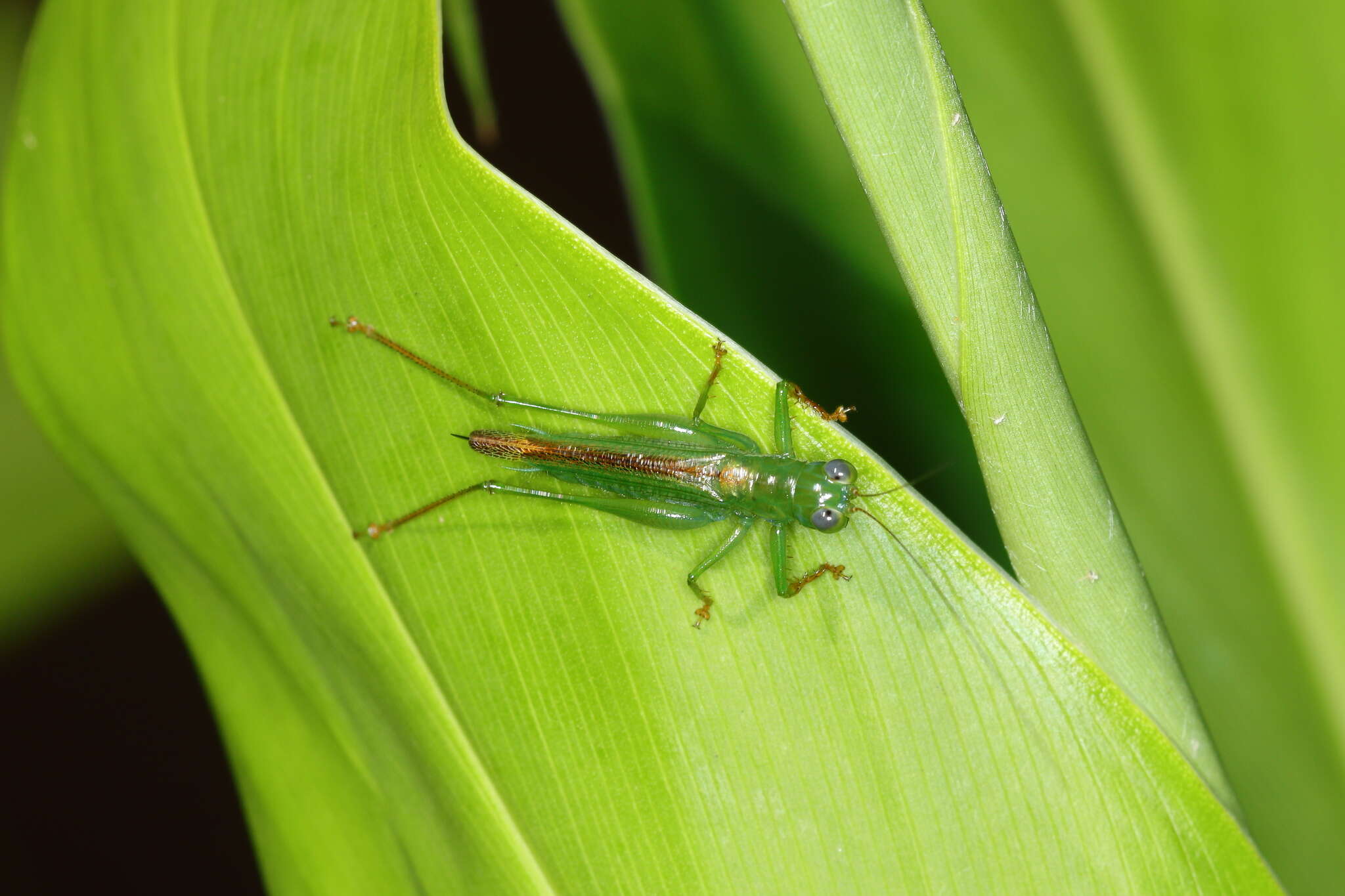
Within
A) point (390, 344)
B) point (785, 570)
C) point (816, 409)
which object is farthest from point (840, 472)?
point (390, 344)

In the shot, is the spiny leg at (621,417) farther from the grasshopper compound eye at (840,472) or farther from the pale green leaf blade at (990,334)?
the pale green leaf blade at (990,334)

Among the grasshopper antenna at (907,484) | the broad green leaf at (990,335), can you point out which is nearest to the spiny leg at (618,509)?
the grasshopper antenna at (907,484)

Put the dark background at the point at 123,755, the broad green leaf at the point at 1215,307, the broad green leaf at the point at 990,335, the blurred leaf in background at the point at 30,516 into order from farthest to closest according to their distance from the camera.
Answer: the dark background at the point at 123,755 < the blurred leaf in background at the point at 30,516 < the broad green leaf at the point at 1215,307 < the broad green leaf at the point at 990,335

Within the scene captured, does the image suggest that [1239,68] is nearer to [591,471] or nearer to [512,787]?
[591,471]

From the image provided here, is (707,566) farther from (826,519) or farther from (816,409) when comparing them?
(816,409)

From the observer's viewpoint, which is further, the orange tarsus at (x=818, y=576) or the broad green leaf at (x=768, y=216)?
the broad green leaf at (x=768, y=216)

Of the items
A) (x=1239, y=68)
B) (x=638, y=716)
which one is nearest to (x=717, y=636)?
(x=638, y=716)
